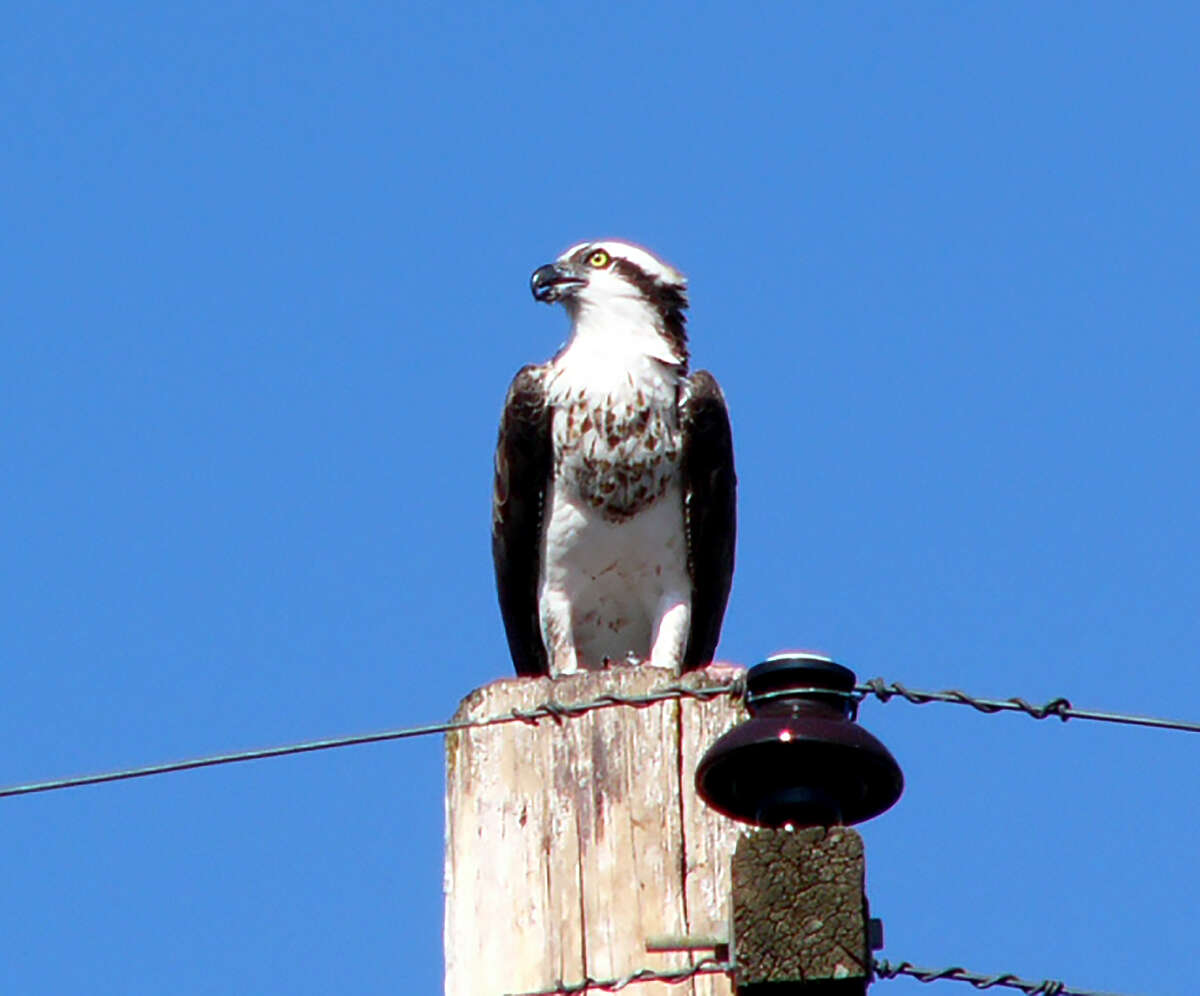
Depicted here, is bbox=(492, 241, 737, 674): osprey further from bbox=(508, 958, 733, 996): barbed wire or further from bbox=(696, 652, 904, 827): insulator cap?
bbox=(696, 652, 904, 827): insulator cap

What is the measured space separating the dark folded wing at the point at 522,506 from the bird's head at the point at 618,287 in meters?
0.39

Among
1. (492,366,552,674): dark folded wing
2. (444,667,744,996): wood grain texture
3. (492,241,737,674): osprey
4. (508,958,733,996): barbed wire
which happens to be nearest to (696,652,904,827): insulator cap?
(508,958,733,996): barbed wire

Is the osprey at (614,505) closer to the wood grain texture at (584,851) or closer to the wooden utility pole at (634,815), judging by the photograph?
the wooden utility pole at (634,815)

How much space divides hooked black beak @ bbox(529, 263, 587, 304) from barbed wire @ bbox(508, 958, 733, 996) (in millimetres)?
5235

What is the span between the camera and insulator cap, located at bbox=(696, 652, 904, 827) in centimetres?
504

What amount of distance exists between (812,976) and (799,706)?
585 millimetres

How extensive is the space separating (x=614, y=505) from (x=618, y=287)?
38.0 inches

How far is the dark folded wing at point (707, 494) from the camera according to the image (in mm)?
10344

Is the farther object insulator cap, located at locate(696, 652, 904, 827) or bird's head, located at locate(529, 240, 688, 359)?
bird's head, located at locate(529, 240, 688, 359)

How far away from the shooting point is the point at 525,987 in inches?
230

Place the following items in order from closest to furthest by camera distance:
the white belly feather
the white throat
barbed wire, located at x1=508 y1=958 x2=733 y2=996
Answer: barbed wire, located at x1=508 y1=958 x2=733 y2=996 < the white belly feather < the white throat

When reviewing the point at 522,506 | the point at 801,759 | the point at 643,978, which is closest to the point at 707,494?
the point at 522,506

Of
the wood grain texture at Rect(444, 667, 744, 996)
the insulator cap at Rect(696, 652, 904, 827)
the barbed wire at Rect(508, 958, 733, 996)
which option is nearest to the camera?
the insulator cap at Rect(696, 652, 904, 827)

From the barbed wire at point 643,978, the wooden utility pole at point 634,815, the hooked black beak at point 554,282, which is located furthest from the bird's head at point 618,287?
the barbed wire at point 643,978
